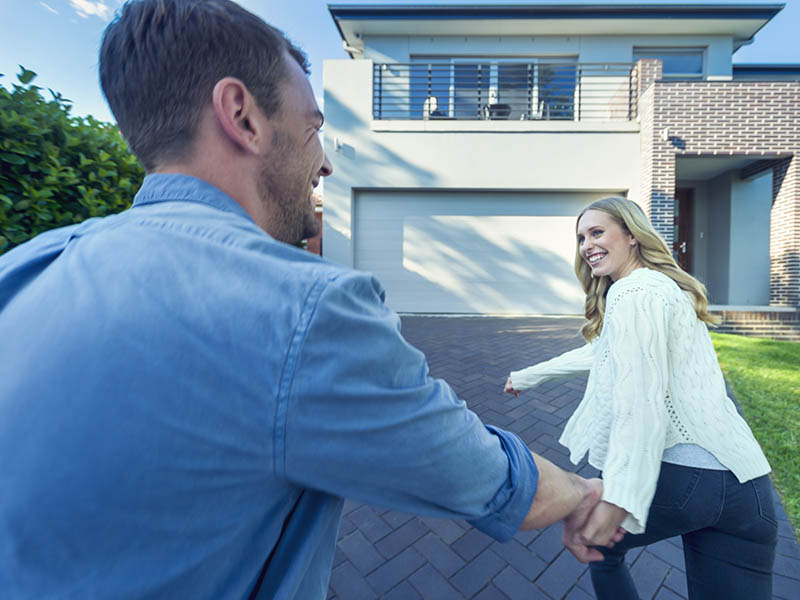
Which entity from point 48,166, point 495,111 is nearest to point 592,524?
point 48,166

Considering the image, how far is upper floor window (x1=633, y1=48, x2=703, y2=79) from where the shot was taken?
10695 millimetres

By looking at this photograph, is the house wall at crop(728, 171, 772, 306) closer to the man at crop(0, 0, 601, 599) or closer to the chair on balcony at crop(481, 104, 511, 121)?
the chair on balcony at crop(481, 104, 511, 121)

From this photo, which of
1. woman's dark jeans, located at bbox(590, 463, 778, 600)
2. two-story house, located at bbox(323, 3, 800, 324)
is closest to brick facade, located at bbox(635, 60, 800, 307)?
two-story house, located at bbox(323, 3, 800, 324)

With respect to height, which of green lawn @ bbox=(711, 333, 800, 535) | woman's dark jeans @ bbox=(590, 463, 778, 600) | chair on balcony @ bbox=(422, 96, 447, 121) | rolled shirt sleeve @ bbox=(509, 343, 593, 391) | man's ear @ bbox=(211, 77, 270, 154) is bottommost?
green lawn @ bbox=(711, 333, 800, 535)

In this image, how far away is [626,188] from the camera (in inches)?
360

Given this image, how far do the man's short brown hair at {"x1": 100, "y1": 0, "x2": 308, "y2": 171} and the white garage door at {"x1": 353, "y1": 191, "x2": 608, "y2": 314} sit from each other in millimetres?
8791

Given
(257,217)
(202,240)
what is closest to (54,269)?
(202,240)

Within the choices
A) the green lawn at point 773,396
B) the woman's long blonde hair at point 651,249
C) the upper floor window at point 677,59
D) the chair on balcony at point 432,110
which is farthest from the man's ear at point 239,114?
the upper floor window at point 677,59

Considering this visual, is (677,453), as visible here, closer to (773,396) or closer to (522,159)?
(773,396)

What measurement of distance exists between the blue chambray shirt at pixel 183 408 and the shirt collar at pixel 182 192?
0.12 m

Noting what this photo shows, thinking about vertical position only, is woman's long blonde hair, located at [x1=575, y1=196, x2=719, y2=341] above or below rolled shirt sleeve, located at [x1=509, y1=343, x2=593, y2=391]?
above

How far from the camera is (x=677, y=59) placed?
1077cm

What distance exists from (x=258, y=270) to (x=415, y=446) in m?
0.37

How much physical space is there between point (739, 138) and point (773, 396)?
21.5 feet
